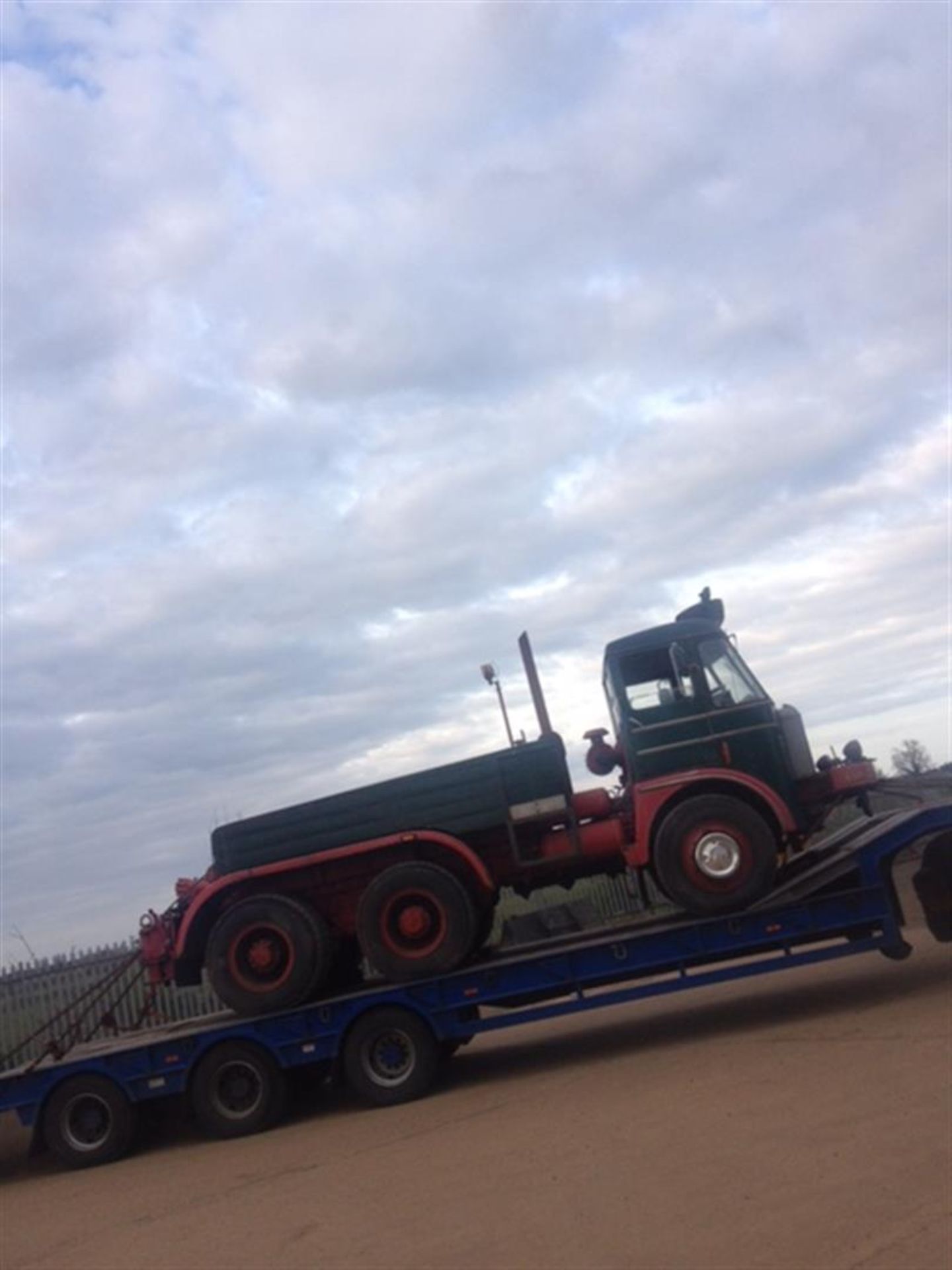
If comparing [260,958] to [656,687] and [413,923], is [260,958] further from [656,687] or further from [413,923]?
[656,687]

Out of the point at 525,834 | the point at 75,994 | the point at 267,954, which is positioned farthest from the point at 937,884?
the point at 75,994

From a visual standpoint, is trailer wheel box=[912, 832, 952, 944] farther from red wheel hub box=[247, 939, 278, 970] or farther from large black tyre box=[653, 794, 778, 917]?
red wheel hub box=[247, 939, 278, 970]

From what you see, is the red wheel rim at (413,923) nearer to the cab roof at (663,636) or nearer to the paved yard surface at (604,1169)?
the paved yard surface at (604,1169)

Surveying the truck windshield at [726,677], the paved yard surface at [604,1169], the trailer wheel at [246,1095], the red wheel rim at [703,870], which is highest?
the truck windshield at [726,677]

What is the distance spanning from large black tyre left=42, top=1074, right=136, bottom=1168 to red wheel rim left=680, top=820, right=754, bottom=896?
5.47 meters

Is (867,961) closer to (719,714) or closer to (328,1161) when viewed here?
(719,714)

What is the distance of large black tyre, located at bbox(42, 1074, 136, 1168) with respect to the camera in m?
11.9

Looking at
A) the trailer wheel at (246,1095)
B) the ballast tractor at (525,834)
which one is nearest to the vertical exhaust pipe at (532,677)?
the ballast tractor at (525,834)

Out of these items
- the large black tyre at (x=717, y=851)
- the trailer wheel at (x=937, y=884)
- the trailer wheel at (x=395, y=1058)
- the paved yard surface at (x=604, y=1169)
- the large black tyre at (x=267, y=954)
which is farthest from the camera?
the trailer wheel at (x=937, y=884)

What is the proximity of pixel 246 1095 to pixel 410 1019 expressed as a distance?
1655 mm

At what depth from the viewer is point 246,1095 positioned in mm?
11945

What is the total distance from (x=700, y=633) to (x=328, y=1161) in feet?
18.4

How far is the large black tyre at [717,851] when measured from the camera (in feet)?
38.2

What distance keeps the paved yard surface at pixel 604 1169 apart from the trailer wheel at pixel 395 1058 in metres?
0.21
